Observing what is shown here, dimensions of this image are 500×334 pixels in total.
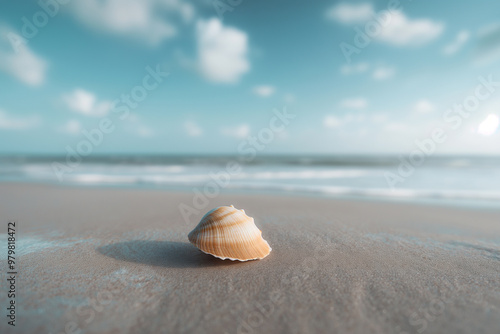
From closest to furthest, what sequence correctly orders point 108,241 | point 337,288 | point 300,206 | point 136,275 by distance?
point 337,288 < point 136,275 < point 108,241 < point 300,206

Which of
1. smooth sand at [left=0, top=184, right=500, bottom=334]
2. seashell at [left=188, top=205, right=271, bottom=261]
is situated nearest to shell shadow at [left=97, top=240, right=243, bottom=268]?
smooth sand at [left=0, top=184, right=500, bottom=334]

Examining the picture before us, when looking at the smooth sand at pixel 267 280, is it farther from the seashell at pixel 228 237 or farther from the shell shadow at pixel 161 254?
the seashell at pixel 228 237

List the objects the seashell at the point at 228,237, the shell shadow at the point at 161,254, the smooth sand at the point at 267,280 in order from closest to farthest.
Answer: the smooth sand at the point at 267,280
the seashell at the point at 228,237
the shell shadow at the point at 161,254

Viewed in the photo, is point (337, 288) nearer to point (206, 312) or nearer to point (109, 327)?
point (206, 312)

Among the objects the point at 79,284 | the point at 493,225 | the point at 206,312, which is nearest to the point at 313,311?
the point at 206,312

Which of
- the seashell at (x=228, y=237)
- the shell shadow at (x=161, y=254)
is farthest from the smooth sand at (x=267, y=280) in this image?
the seashell at (x=228, y=237)

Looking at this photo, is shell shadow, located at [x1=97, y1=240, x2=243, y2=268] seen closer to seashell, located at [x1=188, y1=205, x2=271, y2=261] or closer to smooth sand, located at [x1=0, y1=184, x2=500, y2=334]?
smooth sand, located at [x1=0, y1=184, x2=500, y2=334]
